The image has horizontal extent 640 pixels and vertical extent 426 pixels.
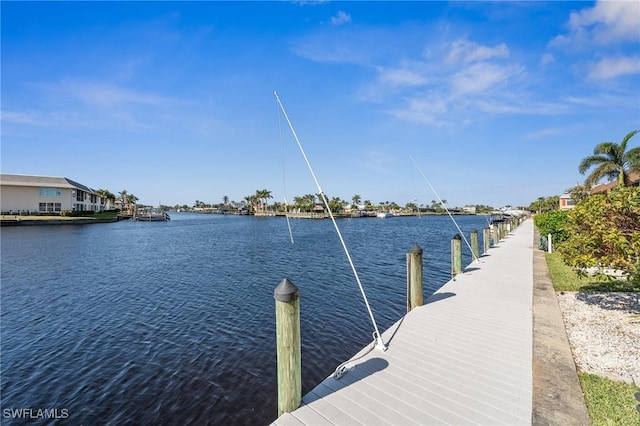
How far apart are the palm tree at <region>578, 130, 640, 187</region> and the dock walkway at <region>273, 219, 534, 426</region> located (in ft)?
86.4

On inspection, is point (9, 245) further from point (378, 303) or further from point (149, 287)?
point (378, 303)

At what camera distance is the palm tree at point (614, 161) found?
76.7ft

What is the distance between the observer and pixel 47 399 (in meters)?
5.38

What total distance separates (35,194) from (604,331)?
7341 cm

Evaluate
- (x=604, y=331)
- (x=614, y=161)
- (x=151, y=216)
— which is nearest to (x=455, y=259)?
(x=604, y=331)

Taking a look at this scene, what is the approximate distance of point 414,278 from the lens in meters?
6.94

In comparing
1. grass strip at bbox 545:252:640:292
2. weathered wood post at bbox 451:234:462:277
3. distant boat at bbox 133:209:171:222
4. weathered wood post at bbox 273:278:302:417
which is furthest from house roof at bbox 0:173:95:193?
grass strip at bbox 545:252:640:292

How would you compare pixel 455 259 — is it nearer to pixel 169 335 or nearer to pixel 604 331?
pixel 604 331

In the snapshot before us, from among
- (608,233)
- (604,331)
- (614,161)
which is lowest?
(604,331)

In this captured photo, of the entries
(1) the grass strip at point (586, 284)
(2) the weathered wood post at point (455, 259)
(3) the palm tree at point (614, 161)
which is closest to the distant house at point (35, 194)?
(2) the weathered wood post at point (455, 259)

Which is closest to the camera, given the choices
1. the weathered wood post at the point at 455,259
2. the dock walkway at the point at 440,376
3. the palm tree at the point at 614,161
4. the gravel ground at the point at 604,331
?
the dock walkway at the point at 440,376

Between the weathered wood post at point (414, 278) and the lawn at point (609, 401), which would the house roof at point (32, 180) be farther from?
the lawn at point (609, 401)

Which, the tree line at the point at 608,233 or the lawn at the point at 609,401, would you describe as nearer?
the lawn at the point at 609,401

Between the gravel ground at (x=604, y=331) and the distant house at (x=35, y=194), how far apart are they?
232 ft
